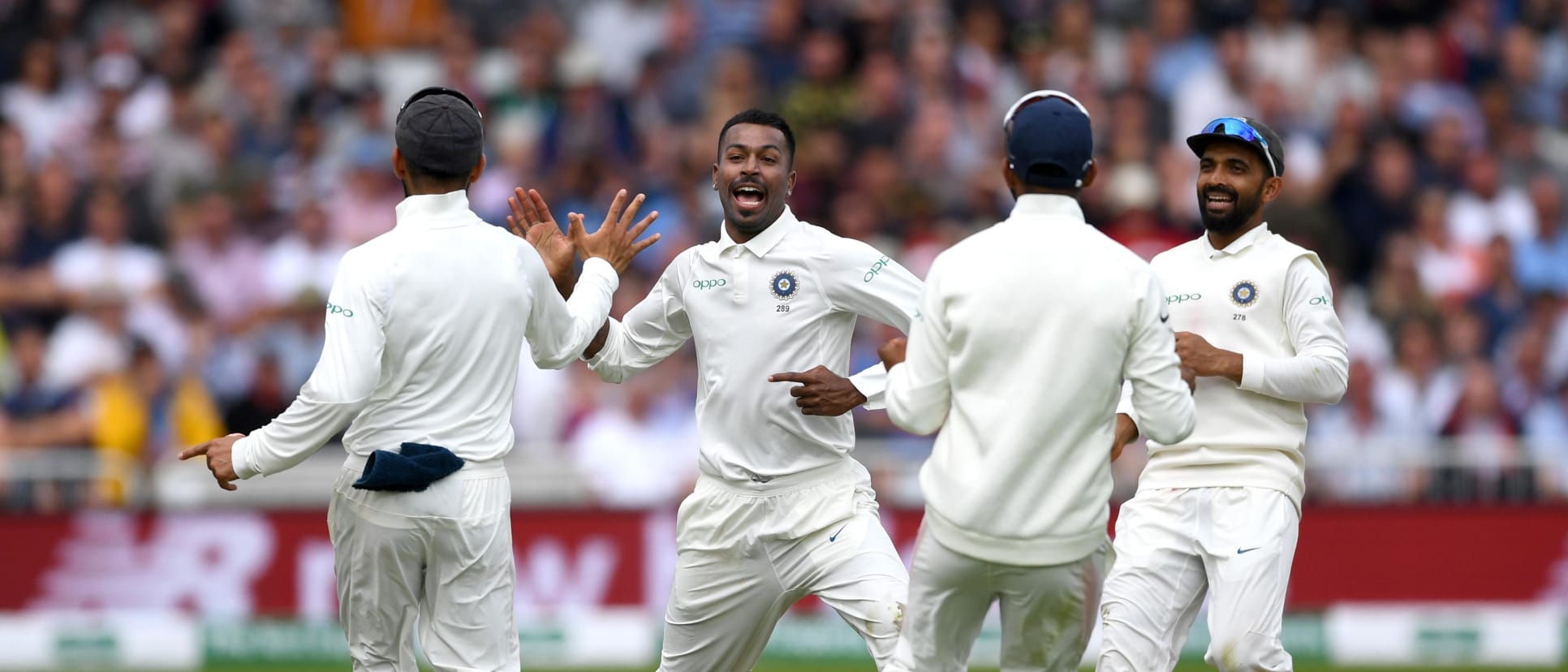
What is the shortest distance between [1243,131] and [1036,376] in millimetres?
2086

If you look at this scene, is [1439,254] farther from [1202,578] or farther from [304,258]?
[304,258]

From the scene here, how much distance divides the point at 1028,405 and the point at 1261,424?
1.92 meters

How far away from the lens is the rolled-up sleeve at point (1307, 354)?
299 inches

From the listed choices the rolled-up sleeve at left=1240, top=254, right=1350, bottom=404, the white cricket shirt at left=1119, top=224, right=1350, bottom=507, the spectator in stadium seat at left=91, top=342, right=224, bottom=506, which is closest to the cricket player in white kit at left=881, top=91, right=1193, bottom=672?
the rolled-up sleeve at left=1240, top=254, right=1350, bottom=404

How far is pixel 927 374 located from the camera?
21.0ft

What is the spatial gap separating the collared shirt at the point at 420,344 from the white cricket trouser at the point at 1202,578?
2457 millimetres

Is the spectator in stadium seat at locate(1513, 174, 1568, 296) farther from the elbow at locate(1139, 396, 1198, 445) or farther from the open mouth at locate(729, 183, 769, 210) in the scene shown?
the elbow at locate(1139, 396, 1198, 445)

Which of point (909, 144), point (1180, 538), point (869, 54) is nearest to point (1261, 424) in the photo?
point (1180, 538)

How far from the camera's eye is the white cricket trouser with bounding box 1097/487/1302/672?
7.56 metres

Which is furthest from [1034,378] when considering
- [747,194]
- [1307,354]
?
[747,194]

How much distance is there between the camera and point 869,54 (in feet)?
54.9

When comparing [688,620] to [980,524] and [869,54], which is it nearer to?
[980,524]

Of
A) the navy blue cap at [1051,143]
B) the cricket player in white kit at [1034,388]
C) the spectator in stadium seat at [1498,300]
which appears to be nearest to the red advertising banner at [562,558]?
the spectator in stadium seat at [1498,300]

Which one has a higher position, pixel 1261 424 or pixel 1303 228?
pixel 1303 228
